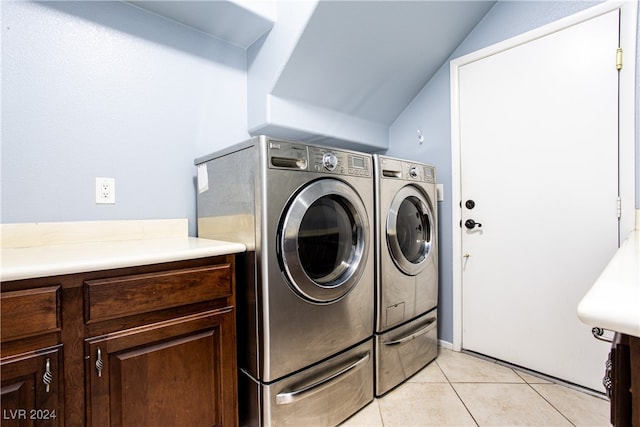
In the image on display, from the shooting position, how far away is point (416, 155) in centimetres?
242

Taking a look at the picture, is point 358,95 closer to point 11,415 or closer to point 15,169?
point 15,169

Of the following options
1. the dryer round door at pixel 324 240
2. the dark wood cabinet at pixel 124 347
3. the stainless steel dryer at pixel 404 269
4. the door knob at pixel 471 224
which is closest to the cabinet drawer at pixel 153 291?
the dark wood cabinet at pixel 124 347

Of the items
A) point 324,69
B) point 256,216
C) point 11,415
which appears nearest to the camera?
point 11,415

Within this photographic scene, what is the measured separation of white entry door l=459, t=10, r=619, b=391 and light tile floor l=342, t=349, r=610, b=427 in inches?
6.0

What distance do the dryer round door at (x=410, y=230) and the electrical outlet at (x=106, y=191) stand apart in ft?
4.50

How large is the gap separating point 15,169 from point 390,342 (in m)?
1.89

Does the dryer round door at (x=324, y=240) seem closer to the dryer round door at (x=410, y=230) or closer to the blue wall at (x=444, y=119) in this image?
the dryer round door at (x=410, y=230)

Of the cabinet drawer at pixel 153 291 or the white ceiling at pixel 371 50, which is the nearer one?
the cabinet drawer at pixel 153 291

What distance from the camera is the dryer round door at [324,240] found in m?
1.27

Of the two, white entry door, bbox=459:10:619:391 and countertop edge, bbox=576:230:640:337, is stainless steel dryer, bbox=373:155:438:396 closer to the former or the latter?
white entry door, bbox=459:10:619:391

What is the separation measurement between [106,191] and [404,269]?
1.56m

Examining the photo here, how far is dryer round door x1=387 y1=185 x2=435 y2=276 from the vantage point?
5.58 ft

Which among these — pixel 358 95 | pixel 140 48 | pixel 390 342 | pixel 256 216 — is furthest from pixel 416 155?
pixel 140 48

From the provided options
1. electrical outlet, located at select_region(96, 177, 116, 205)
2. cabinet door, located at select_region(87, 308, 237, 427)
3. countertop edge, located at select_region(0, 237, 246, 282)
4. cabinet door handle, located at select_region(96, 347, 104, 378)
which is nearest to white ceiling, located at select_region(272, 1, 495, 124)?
electrical outlet, located at select_region(96, 177, 116, 205)
